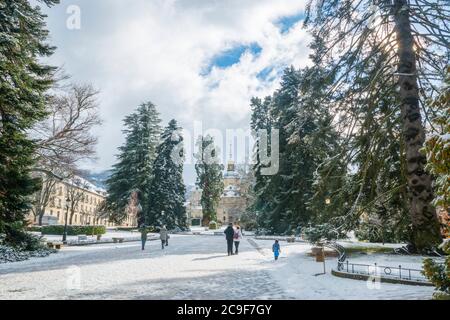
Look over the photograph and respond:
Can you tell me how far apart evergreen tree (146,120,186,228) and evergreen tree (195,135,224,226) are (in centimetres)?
985

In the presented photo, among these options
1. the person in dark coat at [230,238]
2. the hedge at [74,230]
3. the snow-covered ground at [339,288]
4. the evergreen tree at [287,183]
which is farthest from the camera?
the hedge at [74,230]

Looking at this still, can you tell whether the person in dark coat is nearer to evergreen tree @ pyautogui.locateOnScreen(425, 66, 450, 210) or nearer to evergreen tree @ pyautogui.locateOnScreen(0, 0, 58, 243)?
evergreen tree @ pyautogui.locateOnScreen(0, 0, 58, 243)

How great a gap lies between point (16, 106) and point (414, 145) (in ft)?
53.9

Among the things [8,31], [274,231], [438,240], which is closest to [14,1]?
[8,31]

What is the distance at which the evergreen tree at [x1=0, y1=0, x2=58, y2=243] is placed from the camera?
15.2 m

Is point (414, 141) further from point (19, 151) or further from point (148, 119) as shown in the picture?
point (148, 119)

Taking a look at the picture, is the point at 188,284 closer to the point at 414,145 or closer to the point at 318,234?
the point at 414,145

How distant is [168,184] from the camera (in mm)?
53125

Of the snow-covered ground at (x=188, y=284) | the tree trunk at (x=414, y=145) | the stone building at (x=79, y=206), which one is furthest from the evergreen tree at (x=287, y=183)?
the stone building at (x=79, y=206)

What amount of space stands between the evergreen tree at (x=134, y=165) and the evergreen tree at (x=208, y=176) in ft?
40.5

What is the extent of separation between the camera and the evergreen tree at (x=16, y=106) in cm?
1517

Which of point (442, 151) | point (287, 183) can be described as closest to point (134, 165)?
point (287, 183)

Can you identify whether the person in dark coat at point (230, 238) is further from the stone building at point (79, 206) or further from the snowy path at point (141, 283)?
the stone building at point (79, 206)
